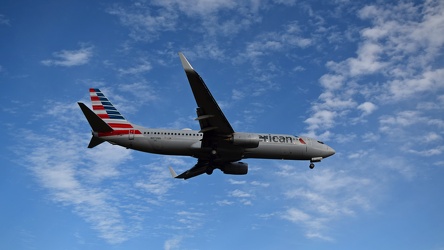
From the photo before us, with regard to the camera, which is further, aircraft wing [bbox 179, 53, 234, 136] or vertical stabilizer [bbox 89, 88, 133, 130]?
vertical stabilizer [bbox 89, 88, 133, 130]

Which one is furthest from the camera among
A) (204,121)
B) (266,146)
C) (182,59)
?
(266,146)

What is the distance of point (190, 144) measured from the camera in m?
48.1

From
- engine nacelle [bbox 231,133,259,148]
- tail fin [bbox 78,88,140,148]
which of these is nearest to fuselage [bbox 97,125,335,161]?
tail fin [bbox 78,88,140,148]

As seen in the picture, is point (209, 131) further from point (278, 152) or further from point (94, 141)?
point (94, 141)

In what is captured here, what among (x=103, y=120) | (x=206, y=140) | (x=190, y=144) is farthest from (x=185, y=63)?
(x=103, y=120)

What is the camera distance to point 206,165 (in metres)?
53.2

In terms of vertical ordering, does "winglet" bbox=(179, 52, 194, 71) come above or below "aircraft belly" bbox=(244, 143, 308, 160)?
above

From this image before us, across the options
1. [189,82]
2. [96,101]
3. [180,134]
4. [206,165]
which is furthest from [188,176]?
[189,82]

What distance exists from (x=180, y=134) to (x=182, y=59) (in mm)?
12030

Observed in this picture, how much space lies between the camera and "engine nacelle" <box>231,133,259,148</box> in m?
46.9

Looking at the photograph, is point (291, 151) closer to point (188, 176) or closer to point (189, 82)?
point (188, 176)

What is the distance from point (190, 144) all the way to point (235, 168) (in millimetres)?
7268

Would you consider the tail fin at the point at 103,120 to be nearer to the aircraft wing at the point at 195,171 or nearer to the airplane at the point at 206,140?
the airplane at the point at 206,140

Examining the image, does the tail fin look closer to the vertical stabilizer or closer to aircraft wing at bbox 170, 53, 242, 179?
the vertical stabilizer
